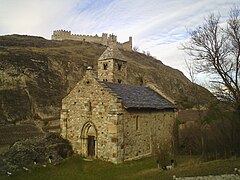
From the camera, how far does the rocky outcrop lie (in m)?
20.2

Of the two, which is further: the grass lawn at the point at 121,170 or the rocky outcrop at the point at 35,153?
the rocky outcrop at the point at 35,153

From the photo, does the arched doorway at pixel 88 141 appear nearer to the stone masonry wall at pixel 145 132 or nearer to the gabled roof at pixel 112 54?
the stone masonry wall at pixel 145 132

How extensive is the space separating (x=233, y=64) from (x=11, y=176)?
697 inches

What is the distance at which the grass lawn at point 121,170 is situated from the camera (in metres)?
16.1

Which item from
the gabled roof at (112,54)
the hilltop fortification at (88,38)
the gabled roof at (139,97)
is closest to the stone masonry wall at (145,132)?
the gabled roof at (139,97)

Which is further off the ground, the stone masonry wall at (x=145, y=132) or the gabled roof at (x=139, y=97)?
the gabled roof at (x=139, y=97)

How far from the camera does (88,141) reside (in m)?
24.8

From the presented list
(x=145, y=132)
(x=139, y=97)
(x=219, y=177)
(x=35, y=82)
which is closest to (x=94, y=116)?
(x=145, y=132)

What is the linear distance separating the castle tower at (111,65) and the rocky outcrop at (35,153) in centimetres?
827

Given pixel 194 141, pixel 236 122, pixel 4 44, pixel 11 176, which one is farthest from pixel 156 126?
pixel 4 44

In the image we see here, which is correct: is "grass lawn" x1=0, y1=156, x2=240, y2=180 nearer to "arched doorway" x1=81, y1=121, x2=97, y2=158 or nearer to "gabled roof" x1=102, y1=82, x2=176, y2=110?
"arched doorway" x1=81, y1=121, x2=97, y2=158

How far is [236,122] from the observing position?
19953 millimetres

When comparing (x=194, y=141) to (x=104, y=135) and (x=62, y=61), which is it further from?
(x=62, y=61)

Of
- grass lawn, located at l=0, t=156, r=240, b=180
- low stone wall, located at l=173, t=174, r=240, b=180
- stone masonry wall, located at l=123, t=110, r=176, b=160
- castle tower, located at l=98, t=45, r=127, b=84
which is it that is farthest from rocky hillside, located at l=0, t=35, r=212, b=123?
low stone wall, located at l=173, t=174, r=240, b=180
